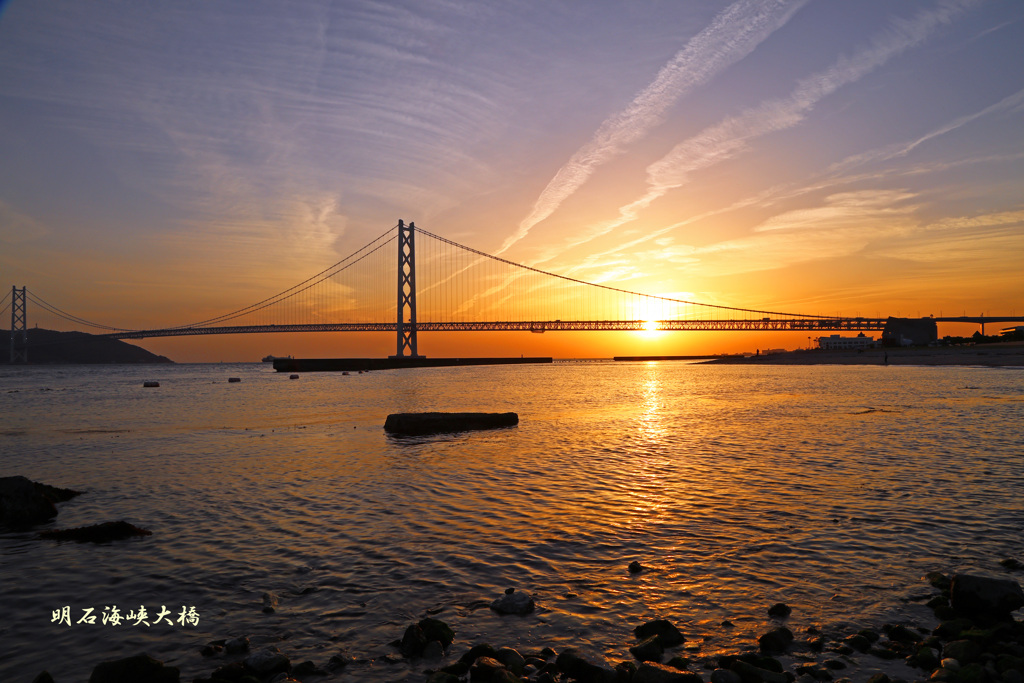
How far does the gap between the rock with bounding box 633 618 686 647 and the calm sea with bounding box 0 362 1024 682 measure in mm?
156

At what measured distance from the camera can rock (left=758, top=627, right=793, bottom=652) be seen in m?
4.85

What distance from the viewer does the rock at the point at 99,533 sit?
8.22m

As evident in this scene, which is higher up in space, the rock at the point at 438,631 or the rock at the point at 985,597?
the rock at the point at 985,597

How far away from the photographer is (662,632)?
16.6ft

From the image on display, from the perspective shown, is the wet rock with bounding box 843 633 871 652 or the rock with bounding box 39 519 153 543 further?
the rock with bounding box 39 519 153 543

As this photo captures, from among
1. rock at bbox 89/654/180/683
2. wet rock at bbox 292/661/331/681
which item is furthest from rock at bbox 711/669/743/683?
rock at bbox 89/654/180/683


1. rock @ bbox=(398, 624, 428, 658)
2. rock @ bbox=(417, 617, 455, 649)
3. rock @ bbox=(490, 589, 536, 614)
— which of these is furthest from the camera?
rock @ bbox=(490, 589, 536, 614)

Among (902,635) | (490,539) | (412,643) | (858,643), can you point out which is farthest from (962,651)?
(490,539)

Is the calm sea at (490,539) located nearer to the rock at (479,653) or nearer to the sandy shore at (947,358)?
the rock at (479,653)

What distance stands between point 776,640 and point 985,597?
2.39 m

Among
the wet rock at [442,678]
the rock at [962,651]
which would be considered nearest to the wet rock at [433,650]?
the wet rock at [442,678]

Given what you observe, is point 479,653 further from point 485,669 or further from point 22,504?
point 22,504

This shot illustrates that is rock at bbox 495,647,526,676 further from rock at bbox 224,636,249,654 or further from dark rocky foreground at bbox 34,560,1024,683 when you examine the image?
rock at bbox 224,636,249,654

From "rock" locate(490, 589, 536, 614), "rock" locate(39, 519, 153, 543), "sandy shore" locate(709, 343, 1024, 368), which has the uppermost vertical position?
"sandy shore" locate(709, 343, 1024, 368)
